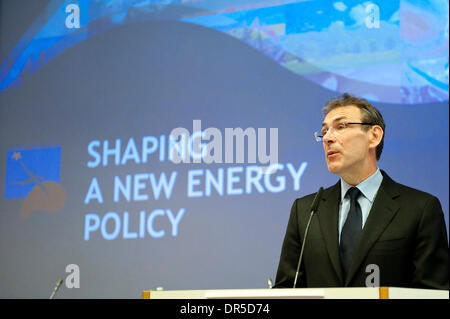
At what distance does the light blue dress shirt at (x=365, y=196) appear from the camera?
2981 mm

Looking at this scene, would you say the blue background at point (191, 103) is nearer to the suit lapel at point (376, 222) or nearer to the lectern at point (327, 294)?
the suit lapel at point (376, 222)

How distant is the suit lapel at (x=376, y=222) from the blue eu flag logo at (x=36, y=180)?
131 inches

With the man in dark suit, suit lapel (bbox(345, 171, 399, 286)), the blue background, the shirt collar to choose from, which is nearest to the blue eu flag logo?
the blue background

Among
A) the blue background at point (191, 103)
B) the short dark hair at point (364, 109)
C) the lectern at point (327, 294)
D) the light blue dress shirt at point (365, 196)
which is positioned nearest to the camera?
the lectern at point (327, 294)

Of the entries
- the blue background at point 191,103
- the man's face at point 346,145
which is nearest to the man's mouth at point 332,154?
the man's face at point 346,145

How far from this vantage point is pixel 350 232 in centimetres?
292

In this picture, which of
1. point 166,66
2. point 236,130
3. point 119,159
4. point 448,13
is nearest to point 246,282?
point 236,130

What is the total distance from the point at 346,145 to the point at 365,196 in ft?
0.79

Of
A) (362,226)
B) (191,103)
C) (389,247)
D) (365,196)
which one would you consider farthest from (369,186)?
(191,103)

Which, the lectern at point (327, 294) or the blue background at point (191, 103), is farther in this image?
the blue background at point (191, 103)

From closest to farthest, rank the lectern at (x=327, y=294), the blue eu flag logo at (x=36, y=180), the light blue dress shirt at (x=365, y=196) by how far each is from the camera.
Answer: the lectern at (x=327, y=294) → the light blue dress shirt at (x=365, y=196) → the blue eu flag logo at (x=36, y=180)

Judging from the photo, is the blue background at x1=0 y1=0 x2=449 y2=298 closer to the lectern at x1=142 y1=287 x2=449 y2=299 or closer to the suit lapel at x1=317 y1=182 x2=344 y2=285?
the suit lapel at x1=317 y1=182 x2=344 y2=285

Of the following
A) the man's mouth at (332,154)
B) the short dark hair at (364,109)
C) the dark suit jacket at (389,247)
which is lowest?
the dark suit jacket at (389,247)

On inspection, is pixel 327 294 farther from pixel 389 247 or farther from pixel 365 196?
pixel 365 196
